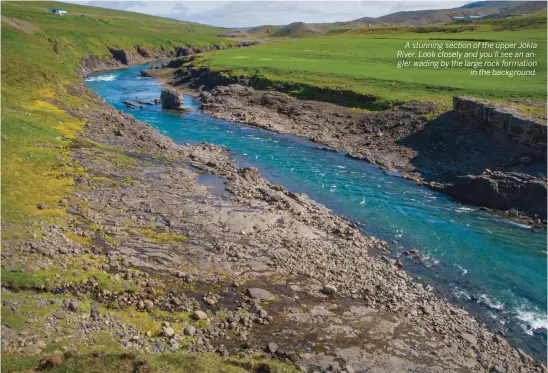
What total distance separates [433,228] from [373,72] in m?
49.2

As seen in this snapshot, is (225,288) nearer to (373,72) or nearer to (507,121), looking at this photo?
(507,121)

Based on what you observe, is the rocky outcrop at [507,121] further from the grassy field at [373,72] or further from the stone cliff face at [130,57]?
the stone cliff face at [130,57]

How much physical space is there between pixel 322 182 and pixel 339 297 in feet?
A: 66.4

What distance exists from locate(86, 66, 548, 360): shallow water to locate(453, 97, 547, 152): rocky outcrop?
1081cm

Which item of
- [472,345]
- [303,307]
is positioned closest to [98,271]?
[303,307]

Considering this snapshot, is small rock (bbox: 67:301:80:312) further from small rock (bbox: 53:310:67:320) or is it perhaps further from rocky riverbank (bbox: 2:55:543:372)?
small rock (bbox: 53:310:67:320)

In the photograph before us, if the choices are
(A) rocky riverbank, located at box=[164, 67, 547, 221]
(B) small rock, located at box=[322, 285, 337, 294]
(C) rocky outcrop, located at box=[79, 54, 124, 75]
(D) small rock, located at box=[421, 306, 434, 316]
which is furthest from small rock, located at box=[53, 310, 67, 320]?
(C) rocky outcrop, located at box=[79, 54, 124, 75]

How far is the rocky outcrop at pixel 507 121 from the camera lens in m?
39.0

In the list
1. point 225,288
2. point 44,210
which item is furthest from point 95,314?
point 44,210

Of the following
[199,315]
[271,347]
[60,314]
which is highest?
[60,314]

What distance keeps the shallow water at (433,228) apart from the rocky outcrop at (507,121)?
10.8m

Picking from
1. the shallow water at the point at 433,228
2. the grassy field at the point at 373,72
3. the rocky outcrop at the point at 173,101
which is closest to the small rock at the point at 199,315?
the shallow water at the point at 433,228

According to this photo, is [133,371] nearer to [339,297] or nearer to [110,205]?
[339,297]

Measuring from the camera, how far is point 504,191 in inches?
1423
